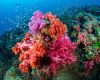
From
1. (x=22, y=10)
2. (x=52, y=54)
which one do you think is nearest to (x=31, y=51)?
(x=52, y=54)

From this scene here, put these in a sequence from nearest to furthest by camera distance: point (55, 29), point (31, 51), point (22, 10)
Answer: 1. point (55, 29)
2. point (31, 51)
3. point (22, 10)

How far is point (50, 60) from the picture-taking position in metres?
5.41

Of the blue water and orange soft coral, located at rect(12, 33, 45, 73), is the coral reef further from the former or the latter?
the blue water

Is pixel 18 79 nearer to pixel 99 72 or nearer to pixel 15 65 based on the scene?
pixel 15 65

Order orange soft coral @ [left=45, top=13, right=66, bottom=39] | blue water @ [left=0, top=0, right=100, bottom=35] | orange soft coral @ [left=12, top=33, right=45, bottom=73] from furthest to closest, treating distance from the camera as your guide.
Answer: blue water @ [left=0, top=0, right=100, bottom=35] < orange soft coral @ [left=12, top=33, right=45, bottom=73] < orange soft coral @ [left=45, top=13, right=66, bottom=39]

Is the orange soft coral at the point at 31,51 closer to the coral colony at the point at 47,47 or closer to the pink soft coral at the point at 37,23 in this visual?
the coral colony at the point at 47,47

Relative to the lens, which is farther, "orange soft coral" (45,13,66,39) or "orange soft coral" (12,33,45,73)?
"orange soft coral" (12,33,45,73)

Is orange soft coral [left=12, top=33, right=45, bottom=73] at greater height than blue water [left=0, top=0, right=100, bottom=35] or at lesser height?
lesser

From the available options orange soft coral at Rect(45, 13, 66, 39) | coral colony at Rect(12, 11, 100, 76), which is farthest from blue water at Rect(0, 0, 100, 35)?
Answer: orange soft coral at Rect(45, 13, 66, 39)

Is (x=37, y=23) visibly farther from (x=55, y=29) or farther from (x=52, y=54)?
(x=52, y=54)

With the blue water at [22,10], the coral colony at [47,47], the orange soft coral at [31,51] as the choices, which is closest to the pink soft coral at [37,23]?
the coral colony at [47,47]

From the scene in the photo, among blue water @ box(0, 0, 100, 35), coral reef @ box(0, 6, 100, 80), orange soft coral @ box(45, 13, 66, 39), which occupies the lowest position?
coral reef @ box(0, 6, 100, 80)

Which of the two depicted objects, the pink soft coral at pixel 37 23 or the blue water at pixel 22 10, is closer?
the pink soft coral at pixel 37 23

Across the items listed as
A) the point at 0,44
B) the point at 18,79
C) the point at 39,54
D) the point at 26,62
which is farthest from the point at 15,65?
the point at 0,44
